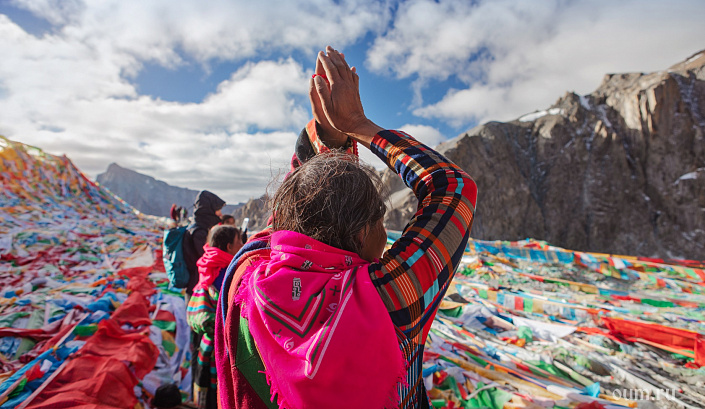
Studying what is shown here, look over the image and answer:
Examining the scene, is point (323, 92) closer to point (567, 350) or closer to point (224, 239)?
point (224, 239)

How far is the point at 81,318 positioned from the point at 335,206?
4.70 metres

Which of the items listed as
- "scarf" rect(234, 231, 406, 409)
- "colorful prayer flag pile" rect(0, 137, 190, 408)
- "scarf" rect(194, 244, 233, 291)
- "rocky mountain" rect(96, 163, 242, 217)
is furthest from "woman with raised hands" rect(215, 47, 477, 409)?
"rocky mountain" rect(96, 163, 242, 217)

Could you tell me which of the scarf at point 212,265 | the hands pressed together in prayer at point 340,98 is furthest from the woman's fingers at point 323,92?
the scarf at point 212,265

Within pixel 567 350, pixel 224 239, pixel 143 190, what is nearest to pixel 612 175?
pixel 567 350

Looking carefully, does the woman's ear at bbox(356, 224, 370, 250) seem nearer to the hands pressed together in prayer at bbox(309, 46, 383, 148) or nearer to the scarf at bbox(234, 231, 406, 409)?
the scarf at bbox(234, 231, 406, 409)

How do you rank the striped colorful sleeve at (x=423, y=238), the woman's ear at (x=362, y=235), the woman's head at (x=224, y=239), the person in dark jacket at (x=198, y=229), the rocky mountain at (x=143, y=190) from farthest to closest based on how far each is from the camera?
the rocky mountain at (x=143, y=190) < the person in dark jacket at (x=198, y=229) < the woman's head at (x=224, y=239) < the woman's ear at (x=362, y=235) < the striped colorful sleeve at (x=423, y=238)

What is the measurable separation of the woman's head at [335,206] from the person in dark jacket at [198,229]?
2.58 meters

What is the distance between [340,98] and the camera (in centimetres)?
102

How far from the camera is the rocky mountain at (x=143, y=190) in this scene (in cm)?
Answer: 9544

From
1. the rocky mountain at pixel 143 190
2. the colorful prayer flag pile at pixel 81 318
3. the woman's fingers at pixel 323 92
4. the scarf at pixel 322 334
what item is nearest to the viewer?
the scarf at pixel 322 334

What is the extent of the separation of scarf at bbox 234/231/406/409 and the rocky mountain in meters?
99.4

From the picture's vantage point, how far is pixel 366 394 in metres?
0.64

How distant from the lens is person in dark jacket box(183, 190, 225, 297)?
309 cm

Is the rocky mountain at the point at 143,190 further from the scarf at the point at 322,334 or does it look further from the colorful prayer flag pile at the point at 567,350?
the scarf at the point at 322,334
